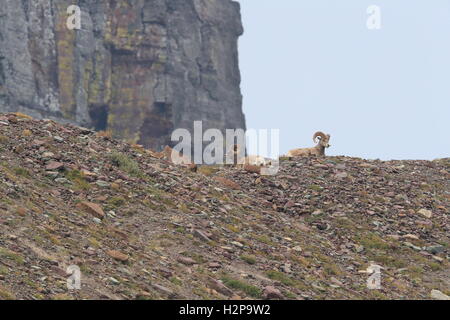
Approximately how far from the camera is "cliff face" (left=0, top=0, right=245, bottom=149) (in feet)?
434

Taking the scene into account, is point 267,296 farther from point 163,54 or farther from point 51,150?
point 163,54

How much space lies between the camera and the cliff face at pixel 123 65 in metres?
132

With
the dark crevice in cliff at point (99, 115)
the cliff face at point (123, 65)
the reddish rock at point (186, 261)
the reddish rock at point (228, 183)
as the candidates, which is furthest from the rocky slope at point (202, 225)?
the dark crevice in cliff at point (99, 115)

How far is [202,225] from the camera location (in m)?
27.1

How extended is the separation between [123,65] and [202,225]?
126m

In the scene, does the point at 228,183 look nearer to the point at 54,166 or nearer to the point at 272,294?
the point at 54,166

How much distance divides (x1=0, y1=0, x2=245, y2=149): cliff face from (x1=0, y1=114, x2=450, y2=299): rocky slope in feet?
323

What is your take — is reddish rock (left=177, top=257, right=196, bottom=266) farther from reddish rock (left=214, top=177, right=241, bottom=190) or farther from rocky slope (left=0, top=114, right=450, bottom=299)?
reddish rock (left=214, top=177, right=241, bottom=190)

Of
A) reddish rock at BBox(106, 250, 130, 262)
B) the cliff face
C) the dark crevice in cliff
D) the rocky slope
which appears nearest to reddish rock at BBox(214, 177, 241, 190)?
the rocky slope

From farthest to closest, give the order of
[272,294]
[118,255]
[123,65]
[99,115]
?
[123,65]
[99,115]
[272,294]
[118,255]

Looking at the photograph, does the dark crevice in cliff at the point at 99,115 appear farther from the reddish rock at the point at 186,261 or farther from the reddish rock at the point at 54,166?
the reddish rock at the point at 186,261

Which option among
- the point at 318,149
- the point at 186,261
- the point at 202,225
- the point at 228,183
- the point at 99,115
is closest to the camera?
the point at 186,261

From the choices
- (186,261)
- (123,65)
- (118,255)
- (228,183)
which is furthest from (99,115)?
(118,255)

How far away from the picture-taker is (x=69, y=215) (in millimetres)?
24938
